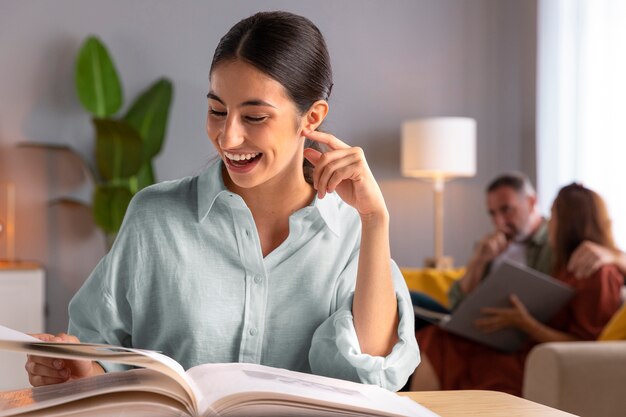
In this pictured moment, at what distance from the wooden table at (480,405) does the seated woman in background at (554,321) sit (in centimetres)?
174

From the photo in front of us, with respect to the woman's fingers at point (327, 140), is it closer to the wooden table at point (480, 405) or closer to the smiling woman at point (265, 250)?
the smiling woman at point (265, 250)

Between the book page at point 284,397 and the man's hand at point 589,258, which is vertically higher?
the book page at point 284,397

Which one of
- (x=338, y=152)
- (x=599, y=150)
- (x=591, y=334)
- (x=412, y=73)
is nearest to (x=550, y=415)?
(x=338, y=152)

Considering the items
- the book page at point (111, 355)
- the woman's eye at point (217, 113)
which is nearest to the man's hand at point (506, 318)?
the woman's eye at point (217, 113)

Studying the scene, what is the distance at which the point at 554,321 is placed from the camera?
276cm

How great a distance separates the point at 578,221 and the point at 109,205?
2087 millimetres

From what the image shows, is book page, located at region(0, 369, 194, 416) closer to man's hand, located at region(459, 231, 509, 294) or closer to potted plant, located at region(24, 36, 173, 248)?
man's hand, located at region(459, 231, 509, 294)

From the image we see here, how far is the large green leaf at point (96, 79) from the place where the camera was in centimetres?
393

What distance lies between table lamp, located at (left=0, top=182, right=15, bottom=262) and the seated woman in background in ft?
6.88

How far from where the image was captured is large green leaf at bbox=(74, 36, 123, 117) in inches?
155

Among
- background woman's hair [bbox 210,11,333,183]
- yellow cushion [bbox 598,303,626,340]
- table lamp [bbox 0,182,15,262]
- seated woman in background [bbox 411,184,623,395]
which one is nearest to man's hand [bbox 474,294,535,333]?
seated woman in background [bbox 411,184,623,395]

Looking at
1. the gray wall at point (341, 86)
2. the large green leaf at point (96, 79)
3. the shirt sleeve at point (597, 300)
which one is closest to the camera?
the shirt sleeve at point (597, 300)

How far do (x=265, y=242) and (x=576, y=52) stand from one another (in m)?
3.46

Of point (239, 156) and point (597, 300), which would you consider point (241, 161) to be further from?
point (597, 300)
